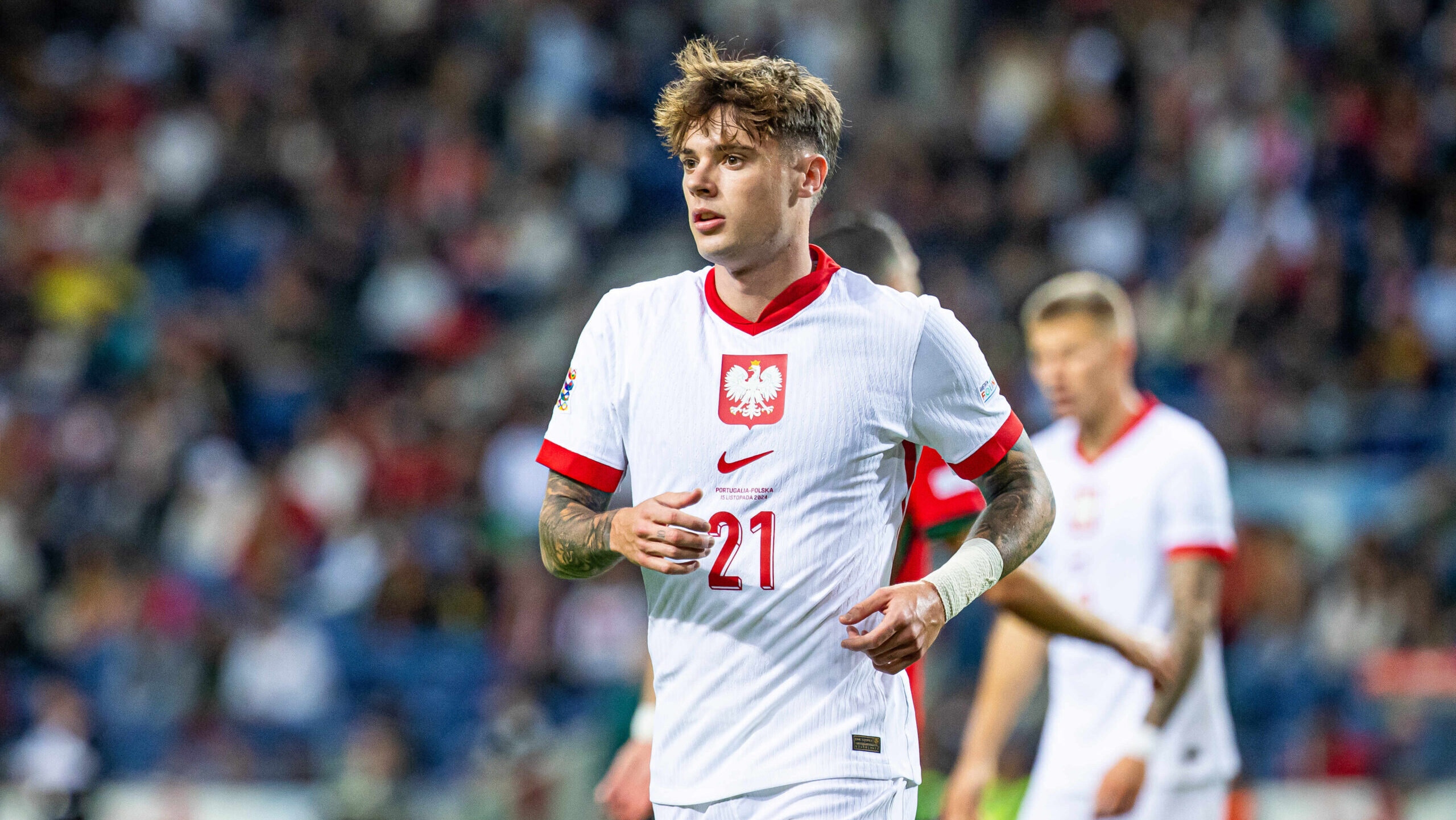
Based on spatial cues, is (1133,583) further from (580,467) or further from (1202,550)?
(580,467)

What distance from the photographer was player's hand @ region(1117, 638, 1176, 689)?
4.32 metres

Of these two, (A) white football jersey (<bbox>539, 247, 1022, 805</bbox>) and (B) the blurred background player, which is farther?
(B) the blurred background player

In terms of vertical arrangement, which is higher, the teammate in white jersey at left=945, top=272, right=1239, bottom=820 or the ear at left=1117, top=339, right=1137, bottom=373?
the ear at left=1117, top=339, right=1137, bottom=373

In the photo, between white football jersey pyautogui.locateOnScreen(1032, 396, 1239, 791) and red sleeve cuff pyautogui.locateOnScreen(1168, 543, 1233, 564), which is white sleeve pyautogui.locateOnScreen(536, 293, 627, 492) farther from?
red sleeve cuff pyautogui.locateOnScreen(1168, 543, 1233, 564)

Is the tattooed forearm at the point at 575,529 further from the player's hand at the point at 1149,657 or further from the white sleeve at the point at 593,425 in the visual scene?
the player's hand at the point at 1149,657

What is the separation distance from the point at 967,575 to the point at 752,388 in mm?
575

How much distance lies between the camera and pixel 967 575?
304cm

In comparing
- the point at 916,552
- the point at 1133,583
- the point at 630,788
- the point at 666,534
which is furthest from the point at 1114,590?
the point at 666,534

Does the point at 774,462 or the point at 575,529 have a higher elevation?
the point at 774,462

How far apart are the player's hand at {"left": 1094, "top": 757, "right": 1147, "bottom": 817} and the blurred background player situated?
0.42 metres

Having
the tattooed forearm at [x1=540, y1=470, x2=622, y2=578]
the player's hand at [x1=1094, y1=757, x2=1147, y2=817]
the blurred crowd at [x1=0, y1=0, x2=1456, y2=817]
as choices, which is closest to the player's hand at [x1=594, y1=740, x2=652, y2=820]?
the tattooed forearm at [x1=540, y1=470, x2=622, y2=578]

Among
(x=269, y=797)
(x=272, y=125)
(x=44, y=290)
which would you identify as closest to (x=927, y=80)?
(x=272, y=125)

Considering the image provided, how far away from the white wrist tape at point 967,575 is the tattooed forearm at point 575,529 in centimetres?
65

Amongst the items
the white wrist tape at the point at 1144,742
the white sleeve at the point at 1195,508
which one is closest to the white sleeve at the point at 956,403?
the white wrist tape at the point at 1144,742
